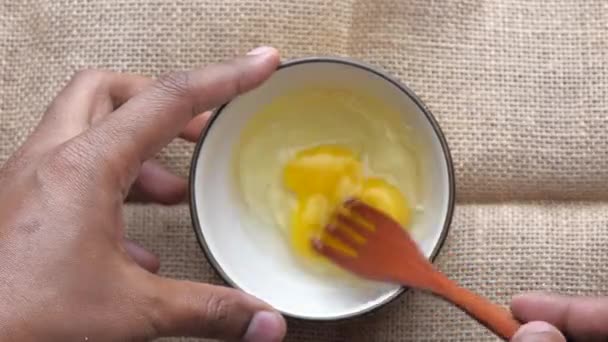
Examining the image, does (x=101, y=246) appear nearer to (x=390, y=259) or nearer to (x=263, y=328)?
(x=263, y=328)

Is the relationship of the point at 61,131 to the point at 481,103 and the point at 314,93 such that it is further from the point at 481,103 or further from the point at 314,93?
the point at 481,103

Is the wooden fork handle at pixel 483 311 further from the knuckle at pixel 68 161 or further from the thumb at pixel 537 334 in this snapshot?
the knuckle at pixel 68 161

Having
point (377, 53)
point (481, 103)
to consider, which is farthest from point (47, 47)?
point (481, 103)

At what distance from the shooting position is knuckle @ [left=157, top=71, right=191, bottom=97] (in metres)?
0.68

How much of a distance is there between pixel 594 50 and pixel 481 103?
0.14 meters

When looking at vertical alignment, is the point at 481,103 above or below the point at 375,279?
above

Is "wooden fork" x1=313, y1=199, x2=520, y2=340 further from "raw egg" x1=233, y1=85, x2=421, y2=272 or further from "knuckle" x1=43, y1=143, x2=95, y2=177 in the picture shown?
"knuckle" x1=43, y1=143, x2=95, y2=177

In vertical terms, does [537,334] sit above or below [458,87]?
below

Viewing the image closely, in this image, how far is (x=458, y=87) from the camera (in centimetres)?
85

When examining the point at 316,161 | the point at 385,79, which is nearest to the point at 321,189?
the point at 316,161

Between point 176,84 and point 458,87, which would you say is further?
point 458,87

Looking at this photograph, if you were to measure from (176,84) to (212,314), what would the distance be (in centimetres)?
20

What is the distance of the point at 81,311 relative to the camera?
0.61 metres

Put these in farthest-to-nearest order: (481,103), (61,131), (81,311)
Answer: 1. (481,103)
2. (61,131)
3. (81,311)
